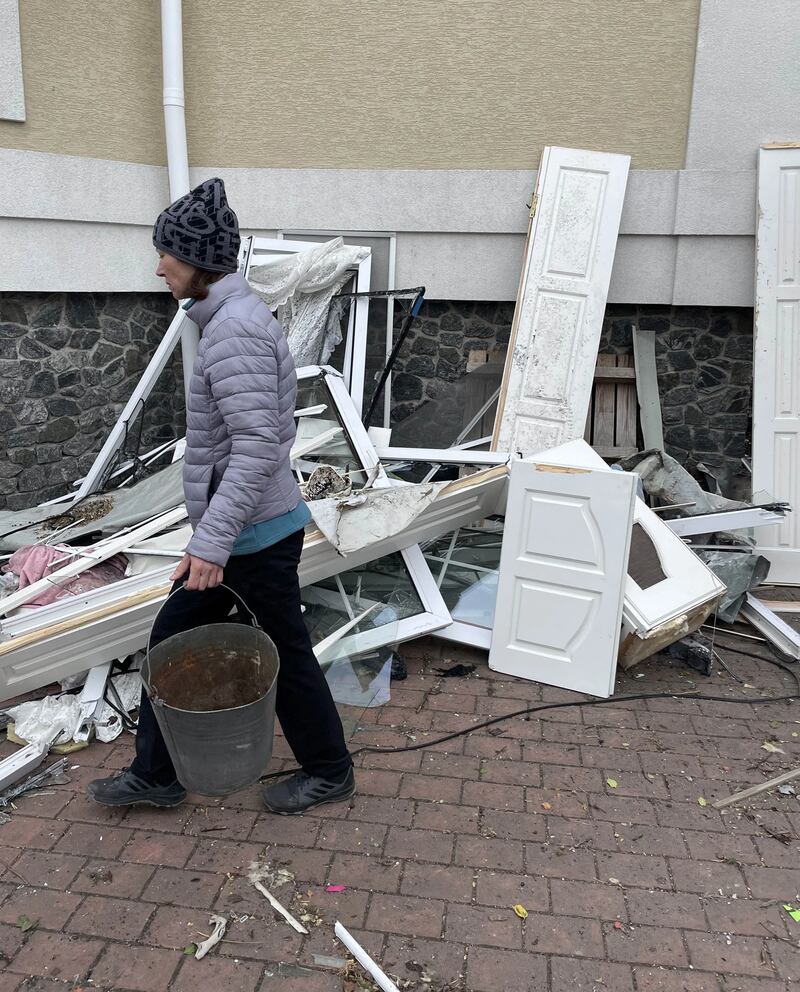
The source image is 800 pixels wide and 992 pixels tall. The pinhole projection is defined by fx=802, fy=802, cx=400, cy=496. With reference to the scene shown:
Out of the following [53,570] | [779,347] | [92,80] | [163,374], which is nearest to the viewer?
[53,570]

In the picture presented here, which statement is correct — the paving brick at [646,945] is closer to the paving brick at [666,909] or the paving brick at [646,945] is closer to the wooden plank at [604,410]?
the paving brick at [666,909]

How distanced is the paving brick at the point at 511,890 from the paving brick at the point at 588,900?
41 millimetres

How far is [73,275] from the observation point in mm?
5605

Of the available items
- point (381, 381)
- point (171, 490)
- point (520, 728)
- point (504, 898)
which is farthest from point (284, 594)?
point (381, 381)

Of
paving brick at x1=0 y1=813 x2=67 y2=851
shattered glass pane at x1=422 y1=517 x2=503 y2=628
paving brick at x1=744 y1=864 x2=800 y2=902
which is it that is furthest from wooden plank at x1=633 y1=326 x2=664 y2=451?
paving brick at x1=0 y1=813 x2=67 y2=851

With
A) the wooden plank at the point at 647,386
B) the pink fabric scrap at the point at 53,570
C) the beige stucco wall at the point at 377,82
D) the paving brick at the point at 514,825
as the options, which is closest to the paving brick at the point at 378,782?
the paving brick at the point at 514,825

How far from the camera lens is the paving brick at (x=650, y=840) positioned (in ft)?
9.24

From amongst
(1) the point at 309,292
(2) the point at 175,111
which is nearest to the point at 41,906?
(1) the point at 309,292

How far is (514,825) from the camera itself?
2943mm

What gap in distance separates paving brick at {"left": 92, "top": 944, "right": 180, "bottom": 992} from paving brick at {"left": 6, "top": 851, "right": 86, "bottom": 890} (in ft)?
1.22

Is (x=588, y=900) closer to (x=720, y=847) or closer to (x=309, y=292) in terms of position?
(x=720, y=847)

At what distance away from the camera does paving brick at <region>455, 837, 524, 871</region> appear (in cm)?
274

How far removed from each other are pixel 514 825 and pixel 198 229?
2.33 m

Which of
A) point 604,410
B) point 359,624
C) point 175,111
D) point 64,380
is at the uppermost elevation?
point 175,111
